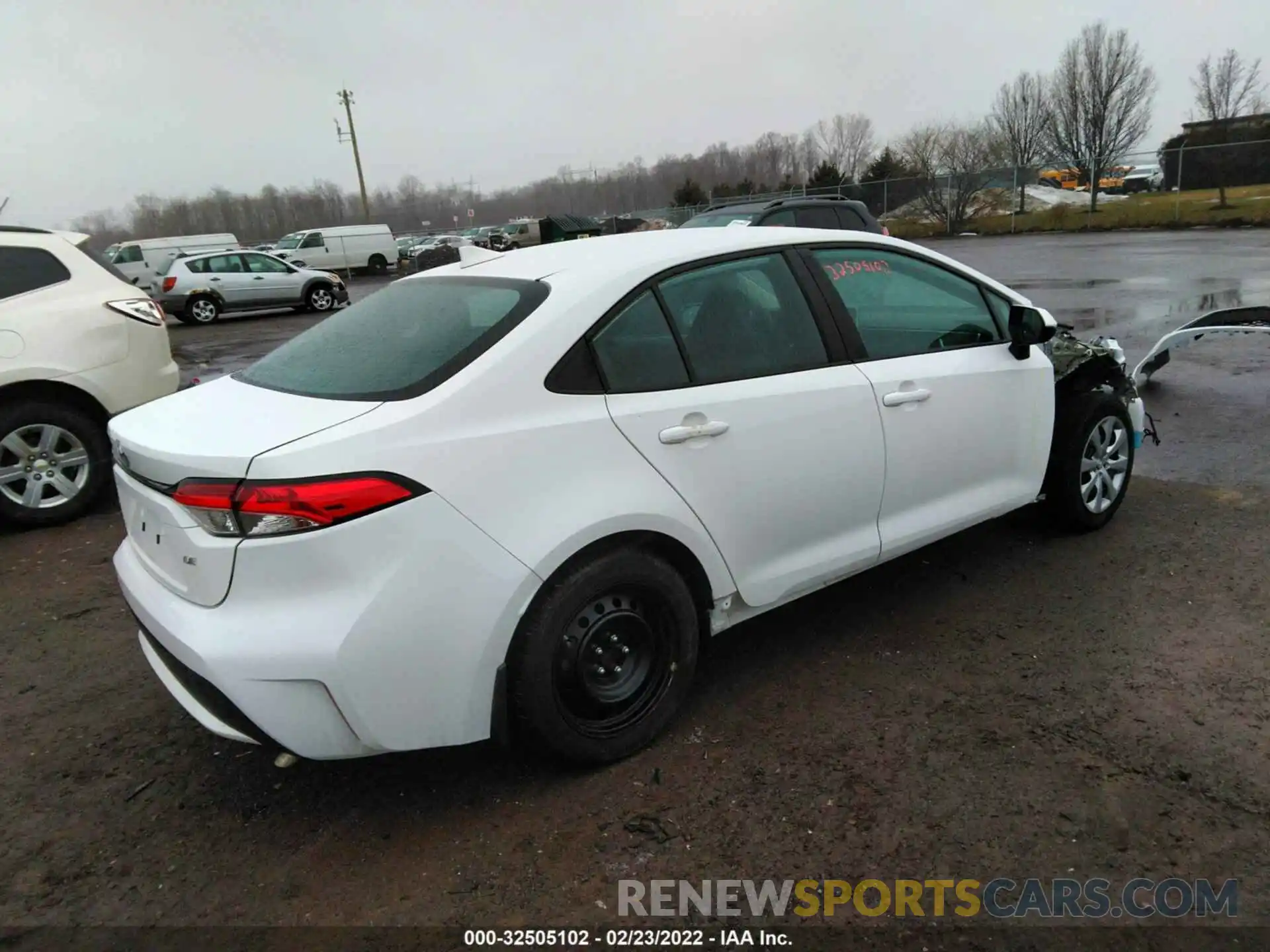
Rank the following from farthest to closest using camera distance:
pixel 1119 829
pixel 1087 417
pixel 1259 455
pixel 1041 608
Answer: pixel 1259 455
pixel 1087 417
pixel 1041 608
pixel 1119 829

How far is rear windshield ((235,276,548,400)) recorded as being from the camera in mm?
2645

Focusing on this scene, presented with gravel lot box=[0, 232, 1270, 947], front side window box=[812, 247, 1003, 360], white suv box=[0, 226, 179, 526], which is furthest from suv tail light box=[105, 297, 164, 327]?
front side window box=[812, 247, 1003, 360]

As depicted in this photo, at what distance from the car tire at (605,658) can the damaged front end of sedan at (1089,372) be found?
8.18ft

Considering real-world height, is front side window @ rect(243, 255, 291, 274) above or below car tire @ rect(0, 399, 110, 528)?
above

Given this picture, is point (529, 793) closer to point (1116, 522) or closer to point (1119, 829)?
point (1119, 829)

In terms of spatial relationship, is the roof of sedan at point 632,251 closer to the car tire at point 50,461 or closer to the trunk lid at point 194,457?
the trunk lid at point 194,457

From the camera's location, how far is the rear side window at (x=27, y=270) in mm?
5617

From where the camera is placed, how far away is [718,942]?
2.22 m

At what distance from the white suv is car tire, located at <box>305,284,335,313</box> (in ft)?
54.7

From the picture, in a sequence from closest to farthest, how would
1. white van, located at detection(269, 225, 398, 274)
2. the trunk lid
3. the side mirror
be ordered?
the trunk lid, the side mirror, white van, located at detection(269, 225, 398, 274)

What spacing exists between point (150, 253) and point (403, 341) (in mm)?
32205

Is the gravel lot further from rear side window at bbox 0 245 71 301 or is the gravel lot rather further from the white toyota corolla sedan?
rear side window at bbox 0 245 71 301

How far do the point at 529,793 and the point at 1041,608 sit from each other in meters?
2.37

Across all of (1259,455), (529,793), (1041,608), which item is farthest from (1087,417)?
(529,793)
